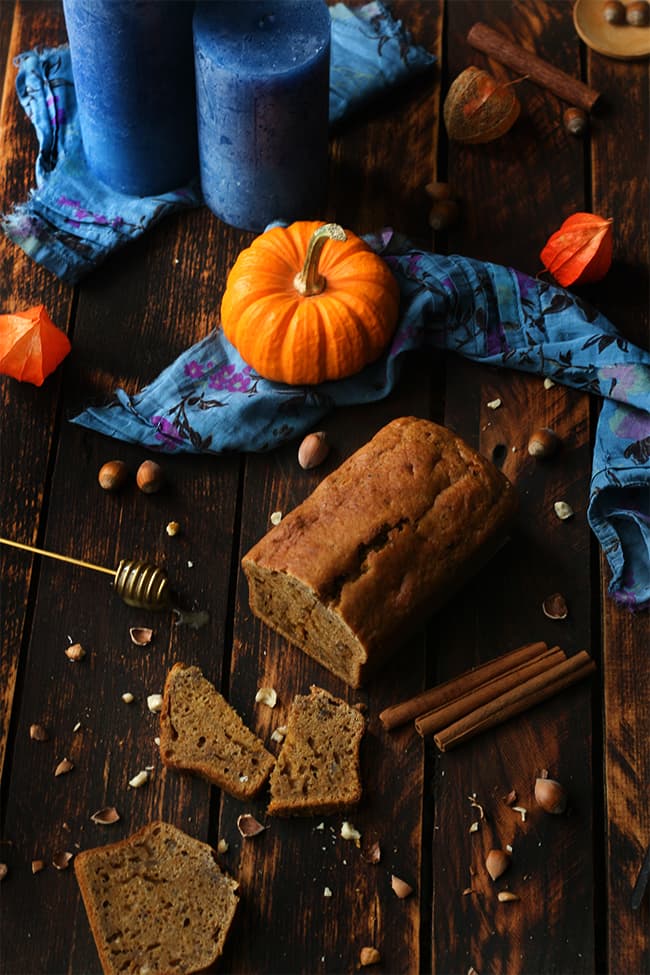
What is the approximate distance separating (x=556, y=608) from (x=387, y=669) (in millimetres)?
354

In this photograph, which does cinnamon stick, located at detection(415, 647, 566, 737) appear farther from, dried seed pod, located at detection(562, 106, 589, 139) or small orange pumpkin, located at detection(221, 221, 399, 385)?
dried seed pod, located at detection(562, 106, 589, 139)

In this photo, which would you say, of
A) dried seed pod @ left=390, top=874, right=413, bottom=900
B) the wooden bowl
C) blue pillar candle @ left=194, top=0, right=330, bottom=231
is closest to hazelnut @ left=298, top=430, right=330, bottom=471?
blue pillar candle @ left=194, top=0, right=330, bottom=231

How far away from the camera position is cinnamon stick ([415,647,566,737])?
7.72 feet

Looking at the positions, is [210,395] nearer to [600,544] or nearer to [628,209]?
[600,544]

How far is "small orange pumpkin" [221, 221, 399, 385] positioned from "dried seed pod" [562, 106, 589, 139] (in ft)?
2.37

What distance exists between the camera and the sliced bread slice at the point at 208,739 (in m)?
2.30

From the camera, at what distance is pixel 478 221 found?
9.78 ft

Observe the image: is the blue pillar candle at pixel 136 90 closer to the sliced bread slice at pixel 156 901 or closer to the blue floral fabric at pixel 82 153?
the blue floral fabric at pixel 82 153

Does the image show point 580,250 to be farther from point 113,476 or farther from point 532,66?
point 113,476

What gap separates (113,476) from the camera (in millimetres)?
2586

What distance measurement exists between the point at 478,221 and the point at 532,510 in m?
0.77

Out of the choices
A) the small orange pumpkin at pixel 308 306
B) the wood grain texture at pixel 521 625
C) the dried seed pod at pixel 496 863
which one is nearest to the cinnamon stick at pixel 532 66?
the wood grain texture at pixel 521 625

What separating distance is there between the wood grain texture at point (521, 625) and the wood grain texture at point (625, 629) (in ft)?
0.15

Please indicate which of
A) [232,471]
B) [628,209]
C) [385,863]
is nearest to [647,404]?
[628,209]
